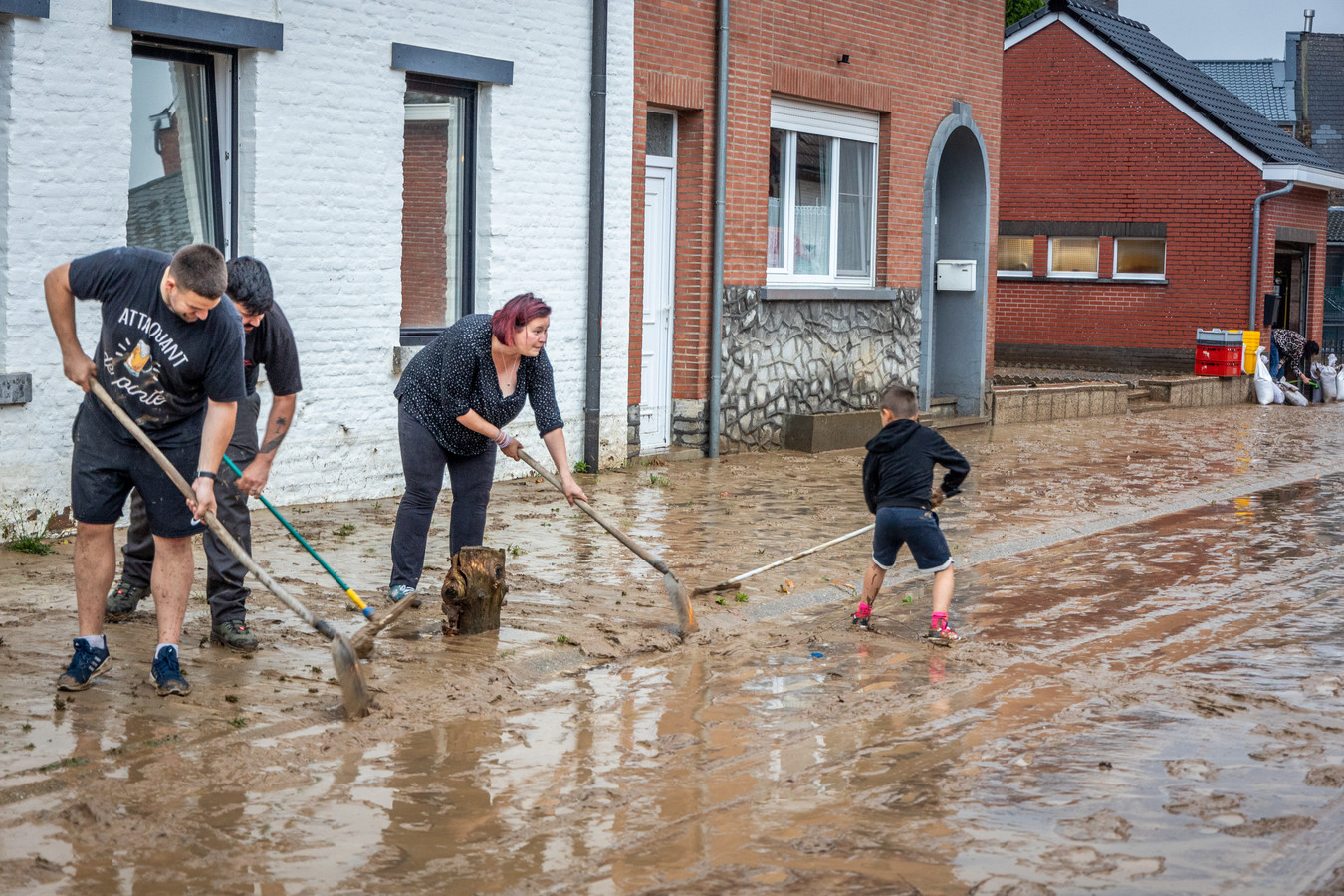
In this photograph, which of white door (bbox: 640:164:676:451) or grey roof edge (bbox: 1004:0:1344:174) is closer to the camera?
white door (bbox: 640:164:676:451)

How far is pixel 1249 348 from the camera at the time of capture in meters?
24.8

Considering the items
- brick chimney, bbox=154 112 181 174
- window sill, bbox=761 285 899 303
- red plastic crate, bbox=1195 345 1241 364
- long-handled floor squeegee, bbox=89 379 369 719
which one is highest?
brick chimney, bbox=154 112 181 174

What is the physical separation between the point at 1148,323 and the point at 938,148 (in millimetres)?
12021

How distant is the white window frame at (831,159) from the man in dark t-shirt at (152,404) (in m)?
9.70

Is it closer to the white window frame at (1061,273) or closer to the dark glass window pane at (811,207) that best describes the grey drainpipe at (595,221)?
the dark glass window pane at (811,207)

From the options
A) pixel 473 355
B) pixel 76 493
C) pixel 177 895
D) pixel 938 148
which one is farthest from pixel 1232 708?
pixel 938 148

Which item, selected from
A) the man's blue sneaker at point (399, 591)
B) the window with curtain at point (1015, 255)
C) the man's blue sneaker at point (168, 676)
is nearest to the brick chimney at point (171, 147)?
the man's blue sneaker at point (399, 591)

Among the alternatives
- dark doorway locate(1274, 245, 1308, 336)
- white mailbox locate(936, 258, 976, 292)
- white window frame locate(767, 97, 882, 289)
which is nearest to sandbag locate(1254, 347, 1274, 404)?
dark doorway locate(1274, 245, 1308, 336)

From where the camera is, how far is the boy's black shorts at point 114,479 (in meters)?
5.70

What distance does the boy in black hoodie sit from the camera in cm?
722

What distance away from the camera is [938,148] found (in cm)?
1709

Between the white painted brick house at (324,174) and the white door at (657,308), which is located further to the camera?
the white door at (657,308)

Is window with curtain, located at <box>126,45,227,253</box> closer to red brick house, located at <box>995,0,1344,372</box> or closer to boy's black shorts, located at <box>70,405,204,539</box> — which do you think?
boy's black shorts, located at <box>70,405,204,539</box>

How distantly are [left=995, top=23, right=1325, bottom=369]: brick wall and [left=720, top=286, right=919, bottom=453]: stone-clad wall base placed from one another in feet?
39.4
